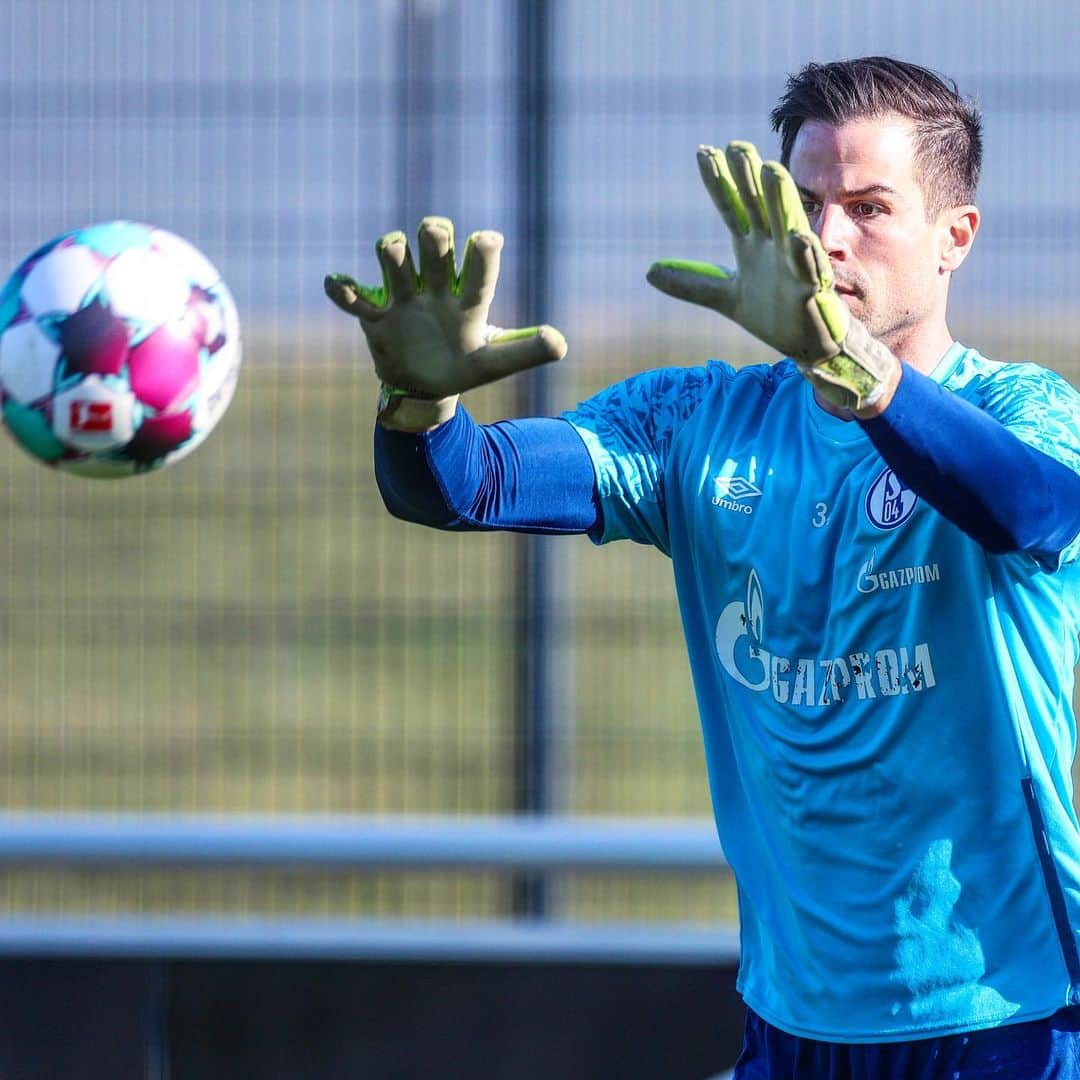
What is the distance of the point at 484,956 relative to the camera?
13.7 feet

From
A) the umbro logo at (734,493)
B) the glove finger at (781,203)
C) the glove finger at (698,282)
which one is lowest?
the umbro logo at (734,493)

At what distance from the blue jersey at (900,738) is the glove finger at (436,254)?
55 cm

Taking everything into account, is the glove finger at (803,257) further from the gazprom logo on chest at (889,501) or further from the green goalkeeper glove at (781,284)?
the gazprom logo on chest at (889,501)

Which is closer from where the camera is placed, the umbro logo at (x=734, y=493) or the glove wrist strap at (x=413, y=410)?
the glove wrist strap at (x=413, y=410)

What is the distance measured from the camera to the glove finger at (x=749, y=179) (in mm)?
1926

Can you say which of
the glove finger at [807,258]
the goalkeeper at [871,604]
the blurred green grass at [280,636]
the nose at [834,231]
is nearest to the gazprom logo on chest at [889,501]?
the goalkeeper at [871,604]

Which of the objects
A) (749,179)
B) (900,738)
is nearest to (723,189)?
(749,179)

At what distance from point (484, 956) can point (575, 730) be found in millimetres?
847

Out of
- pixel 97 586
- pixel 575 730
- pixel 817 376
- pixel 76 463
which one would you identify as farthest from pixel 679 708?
pixel 817 376

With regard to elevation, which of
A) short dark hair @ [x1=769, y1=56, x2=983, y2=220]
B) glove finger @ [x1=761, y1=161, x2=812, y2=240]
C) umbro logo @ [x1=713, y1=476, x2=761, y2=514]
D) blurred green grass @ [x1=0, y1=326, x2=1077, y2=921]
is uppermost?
short dark hair @ [x1=769, y1=56, x2=983, y2=220]

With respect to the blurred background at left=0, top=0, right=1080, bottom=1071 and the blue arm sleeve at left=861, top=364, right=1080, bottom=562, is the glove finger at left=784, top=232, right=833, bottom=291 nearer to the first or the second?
the blue arm sleeve at left=861, top=364, right=1080, bottom=562

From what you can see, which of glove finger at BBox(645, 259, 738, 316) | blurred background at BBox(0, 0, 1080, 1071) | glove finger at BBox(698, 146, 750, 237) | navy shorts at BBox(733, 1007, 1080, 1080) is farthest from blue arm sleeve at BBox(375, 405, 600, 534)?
blurred background at BBox(0, 0, 1080, 1071)

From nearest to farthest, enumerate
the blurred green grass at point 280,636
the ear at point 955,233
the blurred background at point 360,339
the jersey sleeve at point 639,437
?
the ear at point 955,233, the jersey sleeve at point 639,437, the blurred background at point 360,339, the blurred green grass at point 280,636

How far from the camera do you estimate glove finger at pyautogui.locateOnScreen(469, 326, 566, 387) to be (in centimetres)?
210
